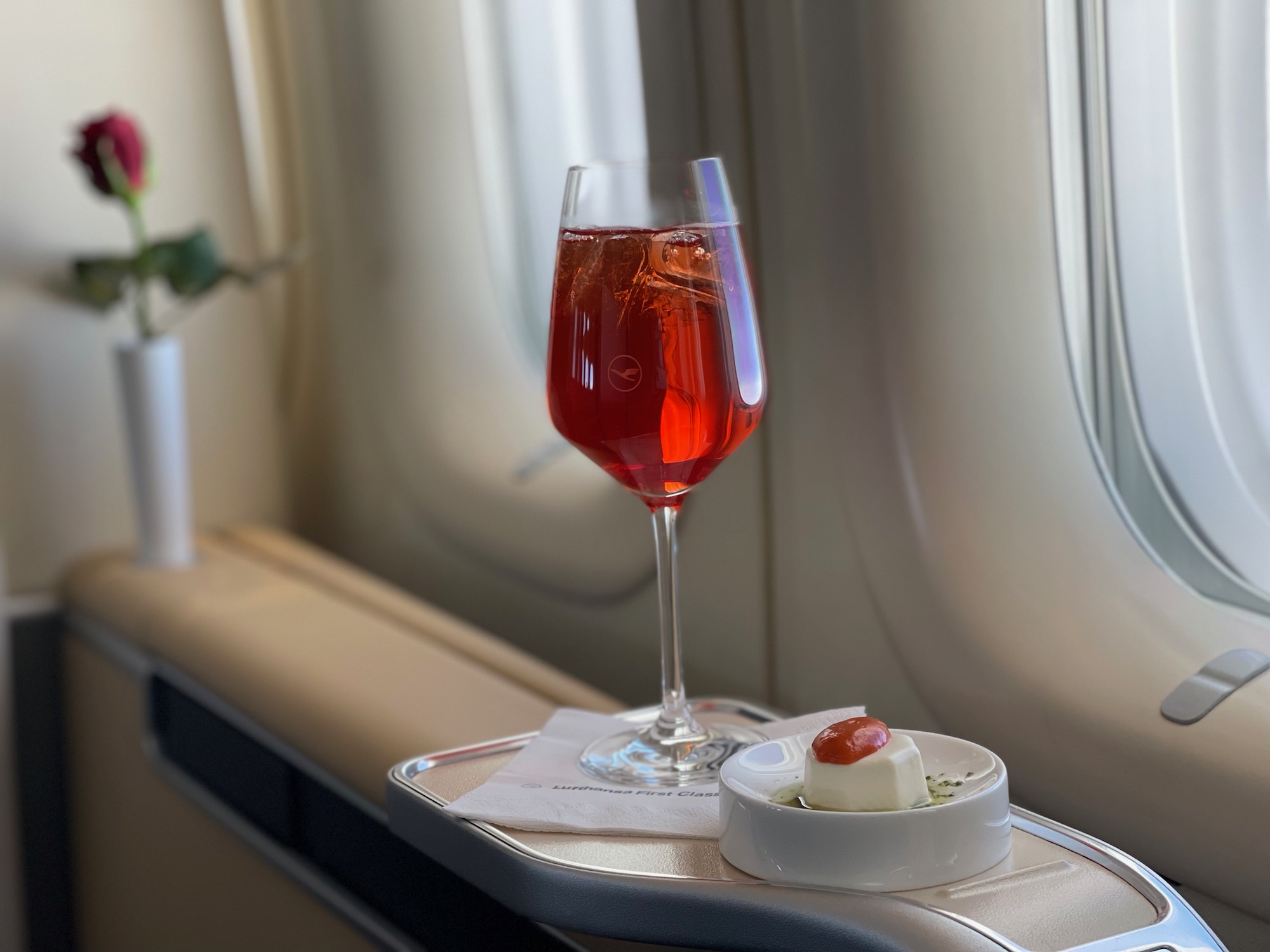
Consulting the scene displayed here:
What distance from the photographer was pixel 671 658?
0.80m

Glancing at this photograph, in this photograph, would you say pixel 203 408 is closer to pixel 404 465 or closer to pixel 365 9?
pixel 404 465

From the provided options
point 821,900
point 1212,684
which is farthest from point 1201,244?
point 821,900

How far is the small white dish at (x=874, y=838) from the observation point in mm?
608

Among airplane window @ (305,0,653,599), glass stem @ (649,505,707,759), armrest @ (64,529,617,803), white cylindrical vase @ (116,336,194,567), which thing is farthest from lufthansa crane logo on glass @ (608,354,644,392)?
white cylindrical vase @ (116,336,194,567)

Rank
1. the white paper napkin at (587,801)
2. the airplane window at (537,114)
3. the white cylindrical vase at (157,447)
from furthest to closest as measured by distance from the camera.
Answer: the white cylindrical vase at (157,447) < the airplane window at (537,114) < the white paper napkin at (587,801)

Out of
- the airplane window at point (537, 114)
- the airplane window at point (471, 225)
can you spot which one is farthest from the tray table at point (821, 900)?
the airplane window at point (537, 114)

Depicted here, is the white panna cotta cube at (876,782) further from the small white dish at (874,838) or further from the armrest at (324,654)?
the armrest at (324,654)

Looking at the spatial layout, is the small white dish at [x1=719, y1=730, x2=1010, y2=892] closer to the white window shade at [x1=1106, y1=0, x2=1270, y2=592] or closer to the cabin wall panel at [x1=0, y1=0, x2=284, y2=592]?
the white window shade at [x1=1106, y1=0, x2=1270, y2=592]

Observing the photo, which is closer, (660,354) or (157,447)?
(660,354)

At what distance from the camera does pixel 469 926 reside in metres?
1.13

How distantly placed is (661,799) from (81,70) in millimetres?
1658

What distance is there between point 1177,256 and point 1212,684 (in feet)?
1.01

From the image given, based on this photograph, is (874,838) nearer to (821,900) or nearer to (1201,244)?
(821,900)

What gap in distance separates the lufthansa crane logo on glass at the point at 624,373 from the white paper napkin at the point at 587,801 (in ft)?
0.70
